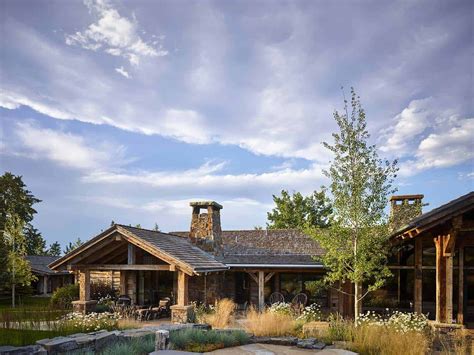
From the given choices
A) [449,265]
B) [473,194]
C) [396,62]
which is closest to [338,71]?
[396,62]

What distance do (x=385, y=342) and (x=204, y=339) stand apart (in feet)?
12.9

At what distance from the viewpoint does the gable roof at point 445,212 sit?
1170cm

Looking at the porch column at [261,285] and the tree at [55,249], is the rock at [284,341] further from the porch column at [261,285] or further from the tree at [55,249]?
the tree at [55,249]

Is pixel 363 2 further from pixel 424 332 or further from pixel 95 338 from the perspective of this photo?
pixel 95 338

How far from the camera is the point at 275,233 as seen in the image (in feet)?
69.5

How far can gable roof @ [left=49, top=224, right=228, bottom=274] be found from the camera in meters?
14.6

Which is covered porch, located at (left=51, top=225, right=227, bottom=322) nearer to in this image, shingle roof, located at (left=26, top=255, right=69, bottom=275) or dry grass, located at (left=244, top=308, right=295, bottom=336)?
Answer: dry grass, located at (left=244, top=308, right=295, bottom=336)

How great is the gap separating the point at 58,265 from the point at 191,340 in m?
8.96

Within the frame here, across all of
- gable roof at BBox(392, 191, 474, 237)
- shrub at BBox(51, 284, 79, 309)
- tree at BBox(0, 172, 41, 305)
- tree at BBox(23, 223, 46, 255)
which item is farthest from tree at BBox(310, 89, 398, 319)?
tree at BBox(23, 223, 46, 255)

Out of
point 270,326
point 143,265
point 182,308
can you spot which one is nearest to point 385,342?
point 270,326

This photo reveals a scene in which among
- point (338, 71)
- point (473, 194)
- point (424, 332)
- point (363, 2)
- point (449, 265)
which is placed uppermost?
point (363, 2)

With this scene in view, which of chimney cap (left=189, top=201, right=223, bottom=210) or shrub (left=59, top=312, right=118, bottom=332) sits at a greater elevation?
Result: chimney cap (left=189, top=201, right=223, bottom=210)

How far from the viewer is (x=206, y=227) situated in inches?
758

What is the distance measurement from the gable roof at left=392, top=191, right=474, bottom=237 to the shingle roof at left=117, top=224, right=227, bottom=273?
7.16 meters
